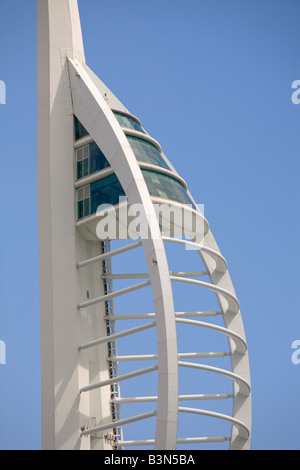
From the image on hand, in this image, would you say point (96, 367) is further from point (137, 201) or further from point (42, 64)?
point (42, 64)

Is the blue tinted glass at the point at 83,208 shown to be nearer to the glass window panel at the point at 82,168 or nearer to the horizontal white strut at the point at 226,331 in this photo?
the glass window panel at the point at 82,168

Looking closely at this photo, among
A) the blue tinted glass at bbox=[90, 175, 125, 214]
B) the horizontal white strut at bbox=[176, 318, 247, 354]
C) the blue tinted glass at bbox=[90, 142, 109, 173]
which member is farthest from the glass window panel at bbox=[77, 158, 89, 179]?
the horizontal white strut at bbox=[176, 318, 247, 354]

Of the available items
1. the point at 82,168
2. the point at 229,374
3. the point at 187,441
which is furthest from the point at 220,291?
the point at 82,168

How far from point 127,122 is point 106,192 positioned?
250 inches

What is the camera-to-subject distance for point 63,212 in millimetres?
55750

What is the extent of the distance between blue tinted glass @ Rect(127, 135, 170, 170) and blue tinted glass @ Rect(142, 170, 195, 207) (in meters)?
1.16

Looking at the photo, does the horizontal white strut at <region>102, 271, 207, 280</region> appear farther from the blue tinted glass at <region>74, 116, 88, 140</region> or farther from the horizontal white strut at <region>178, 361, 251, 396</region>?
the blue tinted glass at <region>74, 116, 88, 140</region>

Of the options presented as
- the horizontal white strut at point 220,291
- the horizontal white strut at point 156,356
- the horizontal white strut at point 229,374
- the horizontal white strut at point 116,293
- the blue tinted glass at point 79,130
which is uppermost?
the blue tinted glass at point 79,130

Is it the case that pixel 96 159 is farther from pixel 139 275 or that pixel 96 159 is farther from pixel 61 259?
pixel 139 275

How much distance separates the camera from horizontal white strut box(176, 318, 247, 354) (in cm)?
5125

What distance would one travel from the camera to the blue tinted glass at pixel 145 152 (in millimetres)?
56875

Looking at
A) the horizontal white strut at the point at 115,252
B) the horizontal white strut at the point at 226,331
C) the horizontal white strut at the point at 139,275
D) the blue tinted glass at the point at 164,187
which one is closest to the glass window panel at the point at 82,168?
the blue tinted glass at the point at 164,187

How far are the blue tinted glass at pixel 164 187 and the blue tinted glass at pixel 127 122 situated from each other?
4247mm
